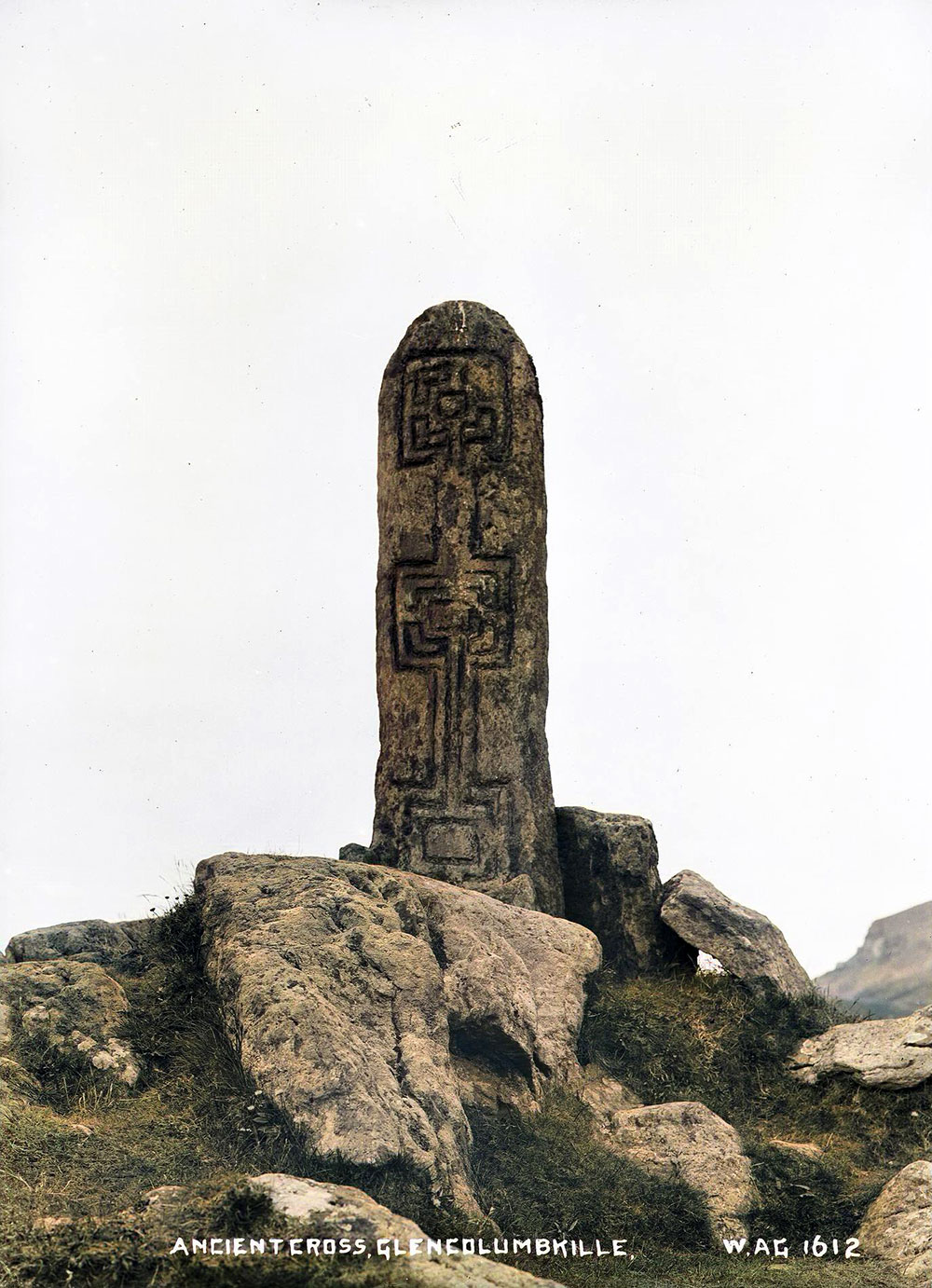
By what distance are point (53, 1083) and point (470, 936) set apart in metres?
2.73

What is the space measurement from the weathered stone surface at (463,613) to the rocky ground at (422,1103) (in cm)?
134

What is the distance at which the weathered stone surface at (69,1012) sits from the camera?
875cm

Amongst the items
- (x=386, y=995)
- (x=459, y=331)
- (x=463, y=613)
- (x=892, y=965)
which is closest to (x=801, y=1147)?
(x=386, y=995)

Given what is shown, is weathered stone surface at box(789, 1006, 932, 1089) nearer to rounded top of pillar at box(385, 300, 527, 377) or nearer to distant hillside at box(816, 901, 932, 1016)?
rounded top of pillar at box(385, 300, 527, 377)

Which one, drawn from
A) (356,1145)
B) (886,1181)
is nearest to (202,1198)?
(356,1145)

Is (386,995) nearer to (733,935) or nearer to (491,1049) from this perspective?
(491,1049)

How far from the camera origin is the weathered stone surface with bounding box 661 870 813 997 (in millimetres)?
11500

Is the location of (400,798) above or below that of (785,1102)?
above

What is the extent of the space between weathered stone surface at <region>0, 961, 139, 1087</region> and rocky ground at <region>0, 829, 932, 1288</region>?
18mm

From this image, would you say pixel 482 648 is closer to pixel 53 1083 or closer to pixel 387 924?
pixel 387 924

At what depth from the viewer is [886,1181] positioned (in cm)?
915

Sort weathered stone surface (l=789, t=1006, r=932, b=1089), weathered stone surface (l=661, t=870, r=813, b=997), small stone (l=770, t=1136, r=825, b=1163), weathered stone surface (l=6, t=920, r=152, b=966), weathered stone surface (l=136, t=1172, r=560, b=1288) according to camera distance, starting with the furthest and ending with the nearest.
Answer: weathered stone surface (l=661, t=870, r=813, b=997) < weathered stone surface (l=789, t=1006, r=932, b=1089) < weathered stone surface (l=6, t=920, r=152, b=966) < small stone (l=770, t=1136, r=825, b=1163) < weathered stone surface (l=136, t=1172, r=560, b=1288)

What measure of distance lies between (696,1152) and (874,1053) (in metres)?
2.11

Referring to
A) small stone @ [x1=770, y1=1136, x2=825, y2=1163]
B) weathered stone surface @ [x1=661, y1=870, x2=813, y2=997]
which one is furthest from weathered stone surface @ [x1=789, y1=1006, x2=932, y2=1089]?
weathered stone surface @ [x1=661, y1=870, x2=813, y2=997]
